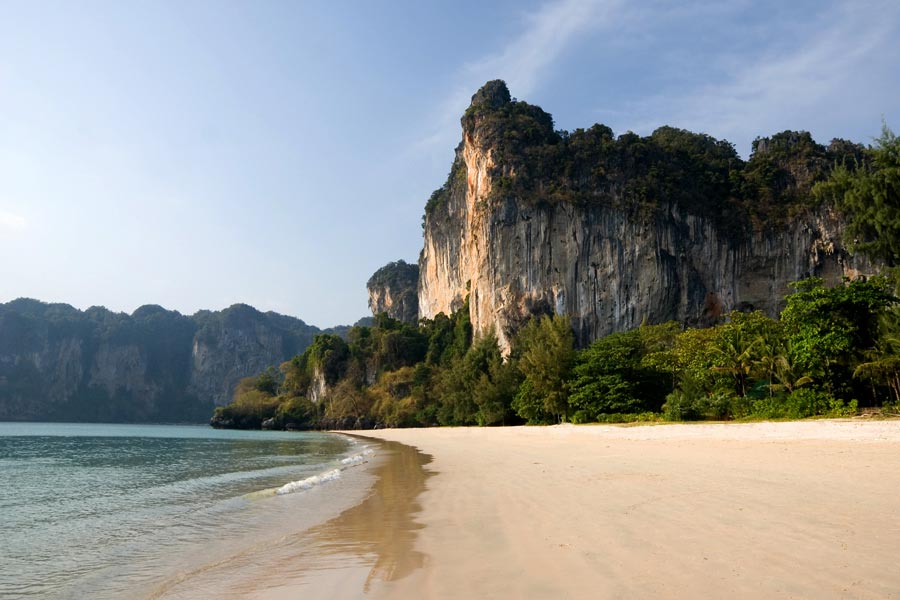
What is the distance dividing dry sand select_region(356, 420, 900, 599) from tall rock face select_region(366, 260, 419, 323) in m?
118

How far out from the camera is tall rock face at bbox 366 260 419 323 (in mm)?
134000

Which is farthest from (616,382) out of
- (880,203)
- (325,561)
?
(325,561)

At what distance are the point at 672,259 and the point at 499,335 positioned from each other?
23.8 meters

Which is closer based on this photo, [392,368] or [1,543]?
[1,543]

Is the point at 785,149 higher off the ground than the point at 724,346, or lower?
higher

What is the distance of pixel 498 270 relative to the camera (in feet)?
239

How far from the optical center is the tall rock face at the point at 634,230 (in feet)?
224

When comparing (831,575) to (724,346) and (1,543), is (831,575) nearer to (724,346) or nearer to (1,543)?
(1,543)

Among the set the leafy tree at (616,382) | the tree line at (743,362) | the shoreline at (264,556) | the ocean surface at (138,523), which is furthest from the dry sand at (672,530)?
the leafy tree at (616,382)

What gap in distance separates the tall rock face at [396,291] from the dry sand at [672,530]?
118 metres

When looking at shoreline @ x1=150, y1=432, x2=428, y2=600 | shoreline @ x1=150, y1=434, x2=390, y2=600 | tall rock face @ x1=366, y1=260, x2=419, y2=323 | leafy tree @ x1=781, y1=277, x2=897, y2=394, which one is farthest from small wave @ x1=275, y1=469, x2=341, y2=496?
tall rock face @ x1=366, y1=260, x2=419, y2=323

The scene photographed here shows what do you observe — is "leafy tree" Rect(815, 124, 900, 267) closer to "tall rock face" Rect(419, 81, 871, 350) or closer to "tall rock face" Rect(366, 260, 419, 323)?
"tall rock face" Rect(419, 81, 871, 350)

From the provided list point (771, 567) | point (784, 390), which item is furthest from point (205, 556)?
point (784, 390)

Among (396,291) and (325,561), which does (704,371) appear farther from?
(396,291)
